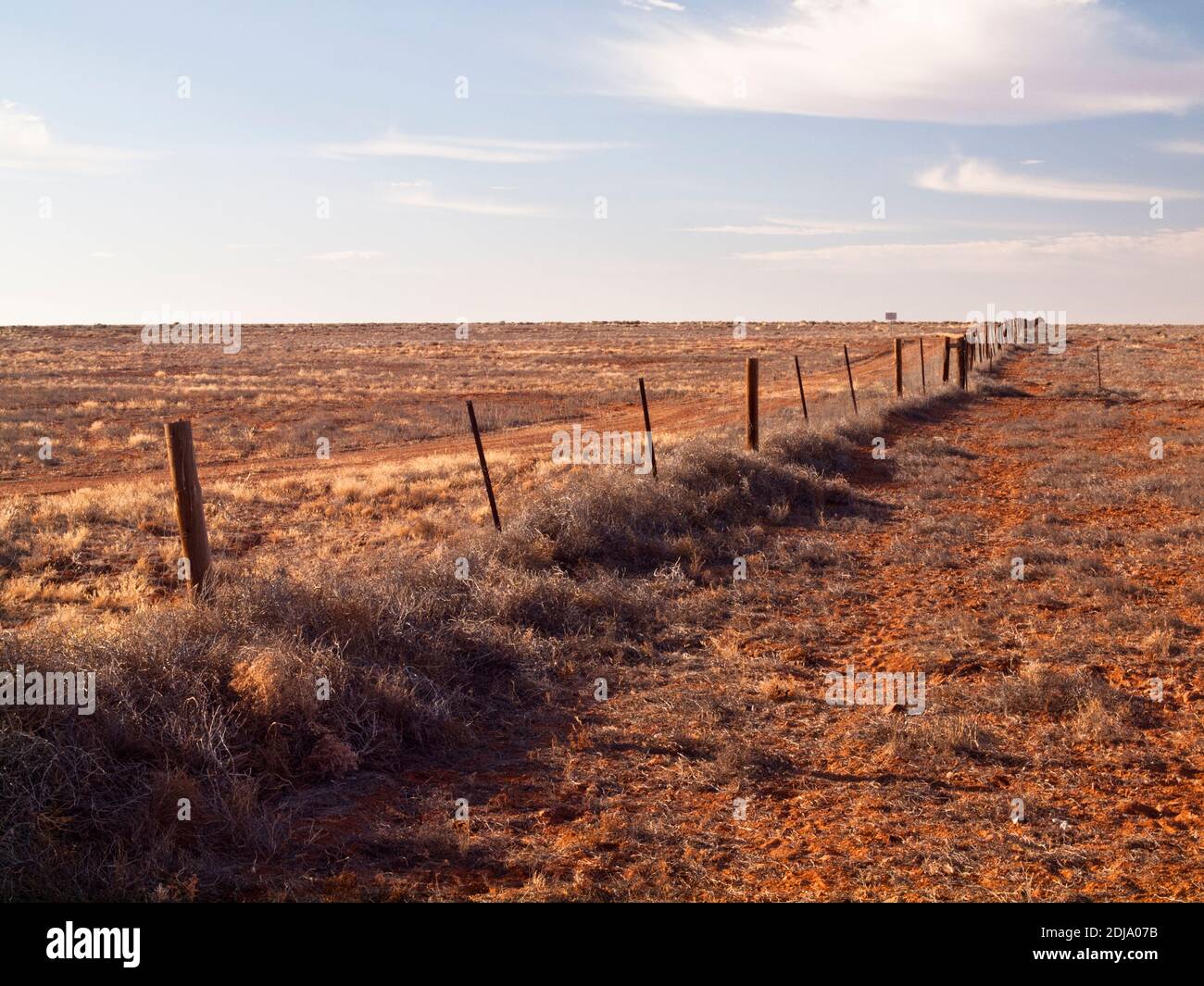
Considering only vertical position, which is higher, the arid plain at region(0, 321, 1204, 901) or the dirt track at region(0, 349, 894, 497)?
the dirt track at region(0, 349, 894, 497)

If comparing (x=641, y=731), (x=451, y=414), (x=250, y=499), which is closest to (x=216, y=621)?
(x=641, y=731)

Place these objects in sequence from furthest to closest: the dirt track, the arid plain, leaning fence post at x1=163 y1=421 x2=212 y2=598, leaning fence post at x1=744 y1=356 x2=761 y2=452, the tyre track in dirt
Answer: the dirt track → leaning fence post at x1=744 y1=356 x2=761 y2=452 → leaning fence post at x1=163 y1=421 x2=212 y2=598 → the arid plain → the tyre track in dirt

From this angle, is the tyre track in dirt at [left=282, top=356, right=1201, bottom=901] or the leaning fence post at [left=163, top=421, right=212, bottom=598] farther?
the leaning fence post at [left=163, top=421, right=212, bottom=598]

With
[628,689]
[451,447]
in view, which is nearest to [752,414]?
[628,689]

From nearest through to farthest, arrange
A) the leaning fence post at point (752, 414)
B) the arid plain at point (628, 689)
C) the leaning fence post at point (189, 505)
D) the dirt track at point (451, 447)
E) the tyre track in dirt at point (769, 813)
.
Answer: the tyre track in dirt at point (769, 813) < the arid plain at point (628, 689) < the leaning fence post at point (189, 505) < the leaning fence post at point (752, 414) < the dirt track at point (451, 447)

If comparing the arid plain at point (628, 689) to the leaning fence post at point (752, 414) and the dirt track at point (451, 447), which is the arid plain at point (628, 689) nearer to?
the leaning fence post at point (752, 414)

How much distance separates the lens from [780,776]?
5211 mm

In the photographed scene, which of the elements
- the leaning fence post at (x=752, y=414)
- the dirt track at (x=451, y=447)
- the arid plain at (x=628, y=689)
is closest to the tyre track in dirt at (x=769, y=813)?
the arid plain at (x=628, y=689)

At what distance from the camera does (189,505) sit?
5895mm

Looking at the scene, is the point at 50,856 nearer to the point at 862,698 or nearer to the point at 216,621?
the point at 216,621

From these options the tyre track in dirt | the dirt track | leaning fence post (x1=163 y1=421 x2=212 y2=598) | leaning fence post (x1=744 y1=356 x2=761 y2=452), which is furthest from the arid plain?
the dirt track

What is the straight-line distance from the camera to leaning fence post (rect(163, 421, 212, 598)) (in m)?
5.84

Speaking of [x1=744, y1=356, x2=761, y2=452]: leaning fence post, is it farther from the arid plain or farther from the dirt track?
the dirt track

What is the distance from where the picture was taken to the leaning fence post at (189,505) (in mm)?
5836
